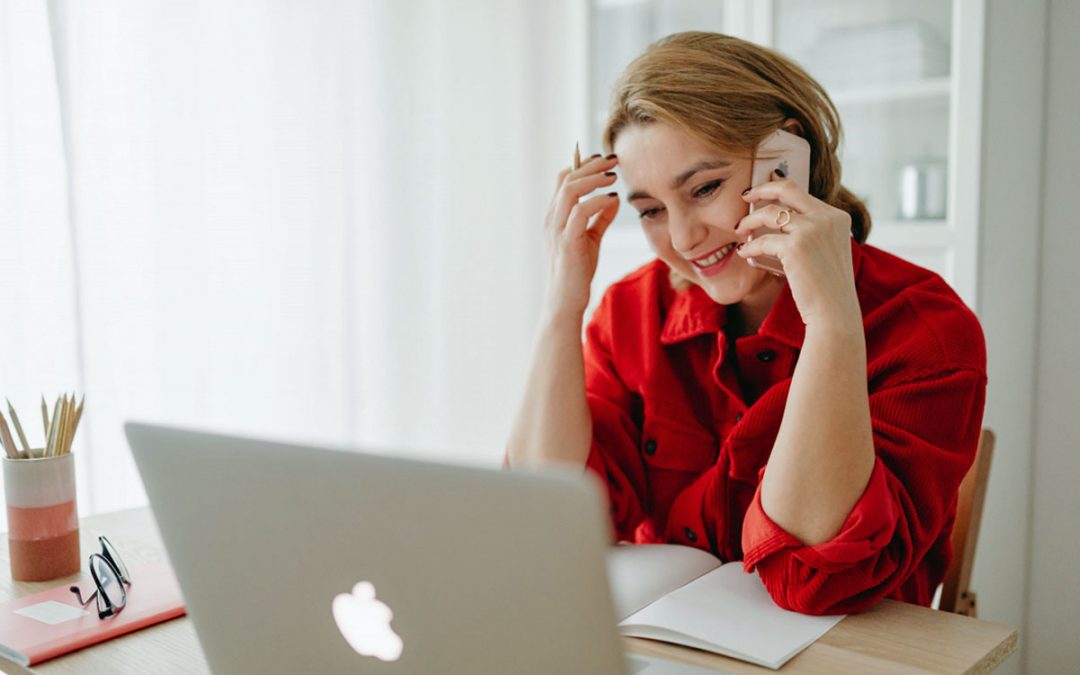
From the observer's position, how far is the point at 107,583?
1.06 meters

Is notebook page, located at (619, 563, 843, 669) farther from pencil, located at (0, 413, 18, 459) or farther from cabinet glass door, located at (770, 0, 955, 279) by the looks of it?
cabinet glass door, located at (770, 0, 955, 279)

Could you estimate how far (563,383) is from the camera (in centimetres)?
140

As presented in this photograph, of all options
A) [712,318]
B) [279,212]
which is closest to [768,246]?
[712,318]

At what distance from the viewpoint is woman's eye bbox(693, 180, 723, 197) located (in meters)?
1.27

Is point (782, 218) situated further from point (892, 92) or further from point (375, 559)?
point (892, 92)

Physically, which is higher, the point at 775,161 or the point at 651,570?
the point at 775,161

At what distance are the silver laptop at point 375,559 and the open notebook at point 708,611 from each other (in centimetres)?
21

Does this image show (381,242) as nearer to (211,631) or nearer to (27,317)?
(27,317)

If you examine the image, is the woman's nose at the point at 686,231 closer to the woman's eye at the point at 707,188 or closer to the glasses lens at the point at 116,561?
the woman's eye at the point at 707,188

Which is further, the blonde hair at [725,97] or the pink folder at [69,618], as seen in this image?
the blonde hair at [725,97]

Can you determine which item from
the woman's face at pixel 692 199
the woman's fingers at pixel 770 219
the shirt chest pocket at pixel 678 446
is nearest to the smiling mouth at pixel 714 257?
the woman's face at pixel 692 199

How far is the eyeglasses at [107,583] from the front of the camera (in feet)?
3.30

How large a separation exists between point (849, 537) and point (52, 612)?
84 centimetres

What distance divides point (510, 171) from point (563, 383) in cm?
177
